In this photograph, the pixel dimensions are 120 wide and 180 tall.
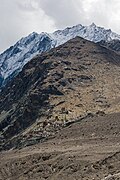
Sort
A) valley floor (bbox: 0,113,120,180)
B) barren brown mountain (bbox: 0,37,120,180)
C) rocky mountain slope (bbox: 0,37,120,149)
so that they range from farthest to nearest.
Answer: rocky mountain slope (bbox: 0,37,120,149) → barren brown mountain (bbox: 0,37,120,180) → valley floor (bbox: 0,113,120,180)

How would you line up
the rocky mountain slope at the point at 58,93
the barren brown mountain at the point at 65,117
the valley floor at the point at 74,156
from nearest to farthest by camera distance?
the valley floor at the point at 74,156 → the barren brown mountain at the point at 65,117 → the rocky mountain slope at the point at 58,93

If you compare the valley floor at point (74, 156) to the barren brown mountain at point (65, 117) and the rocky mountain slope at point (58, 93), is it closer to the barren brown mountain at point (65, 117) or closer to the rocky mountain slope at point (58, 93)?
the barren brown mountain at point (65, 117)

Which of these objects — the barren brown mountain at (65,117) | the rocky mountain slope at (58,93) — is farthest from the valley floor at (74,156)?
the rocky mountain slope at (58,93)

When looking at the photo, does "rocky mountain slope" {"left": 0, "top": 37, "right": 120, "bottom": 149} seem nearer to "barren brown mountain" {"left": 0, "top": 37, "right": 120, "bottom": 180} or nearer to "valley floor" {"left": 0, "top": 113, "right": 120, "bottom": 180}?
"barren brown mountain" {"left": 0, "top": 37, "right": 120, "bottom": 180}

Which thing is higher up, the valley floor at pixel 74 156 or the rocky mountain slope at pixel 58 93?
the rocky mountain slope at pixel 58 93

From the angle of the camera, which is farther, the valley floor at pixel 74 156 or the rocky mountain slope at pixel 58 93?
the rocky mountain slope at pixel 58 93

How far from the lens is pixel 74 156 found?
63.0m

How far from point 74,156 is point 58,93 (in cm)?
5476

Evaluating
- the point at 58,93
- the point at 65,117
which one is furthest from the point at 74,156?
the point at 58,93

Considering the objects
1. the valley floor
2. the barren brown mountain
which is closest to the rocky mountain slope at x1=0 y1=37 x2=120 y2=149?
the barren brown mountain

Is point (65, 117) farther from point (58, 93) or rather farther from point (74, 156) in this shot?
point (74, 156)

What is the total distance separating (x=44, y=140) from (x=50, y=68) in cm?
5020

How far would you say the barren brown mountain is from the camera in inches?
2404

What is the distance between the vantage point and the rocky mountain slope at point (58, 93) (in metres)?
101
